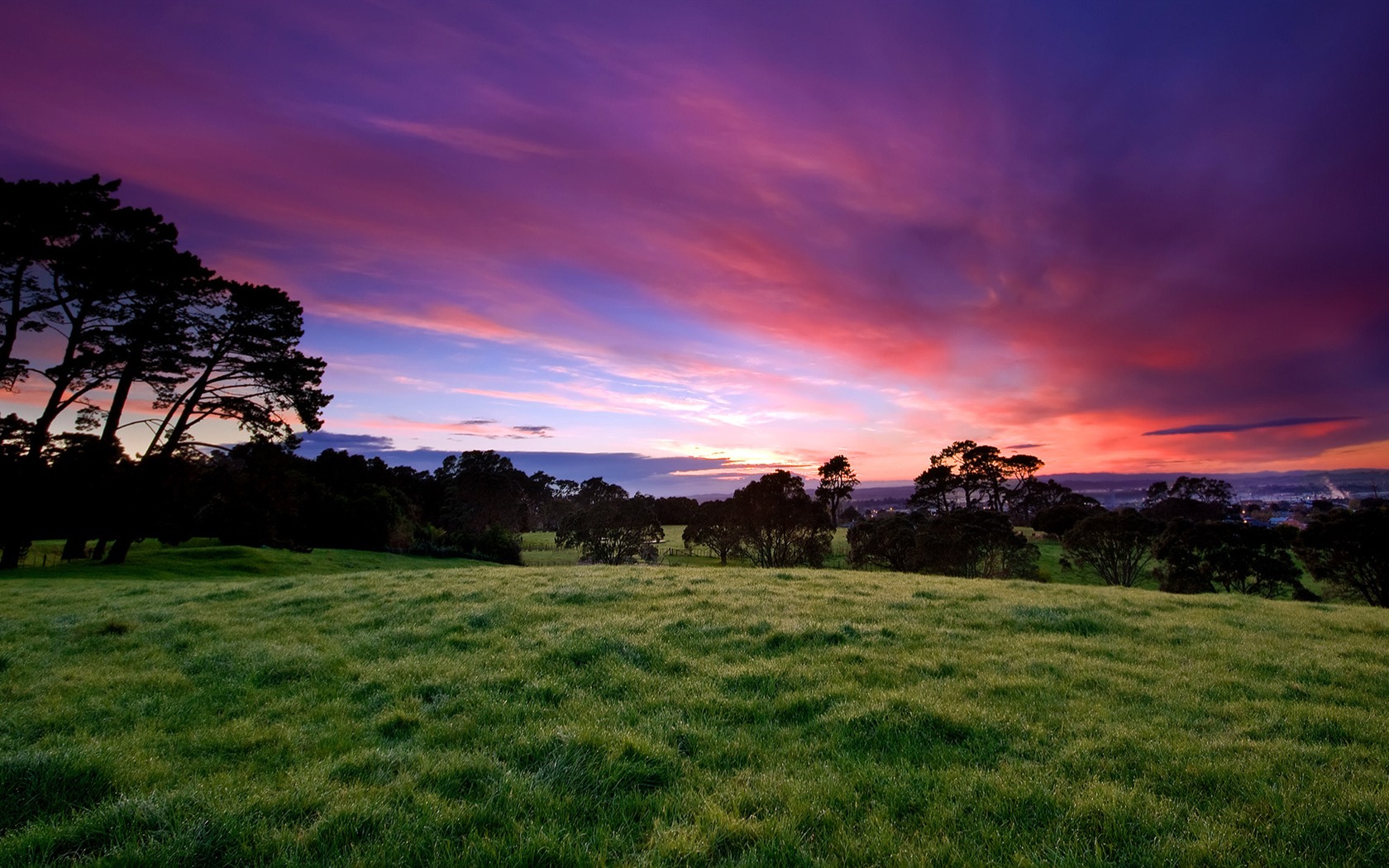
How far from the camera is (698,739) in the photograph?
6973 mm

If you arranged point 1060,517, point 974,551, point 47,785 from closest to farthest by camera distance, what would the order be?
point 47,785 < point 974,551 < point 1060,517

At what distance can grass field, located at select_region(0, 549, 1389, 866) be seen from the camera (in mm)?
4820

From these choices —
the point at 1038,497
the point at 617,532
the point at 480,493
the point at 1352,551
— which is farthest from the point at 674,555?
the point at 1038,497

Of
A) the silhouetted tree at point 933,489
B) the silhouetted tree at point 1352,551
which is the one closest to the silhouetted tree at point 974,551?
the silhouetted tree at point 1352,551

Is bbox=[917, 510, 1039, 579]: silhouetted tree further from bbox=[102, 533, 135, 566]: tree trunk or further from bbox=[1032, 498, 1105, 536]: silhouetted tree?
bbox=[102, 533, 135, 566]: tree trunk

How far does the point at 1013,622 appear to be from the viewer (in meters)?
13.6

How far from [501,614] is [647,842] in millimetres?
10265

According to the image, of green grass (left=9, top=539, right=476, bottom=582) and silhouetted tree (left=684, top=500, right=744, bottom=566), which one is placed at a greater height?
silhouetted tree (left=684, top=500, right=744, bottom=566)

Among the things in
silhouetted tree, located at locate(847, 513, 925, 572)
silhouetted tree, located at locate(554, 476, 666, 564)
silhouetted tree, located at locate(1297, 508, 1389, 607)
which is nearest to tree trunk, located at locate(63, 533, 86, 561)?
silhouetted tree, located at locate(554, 476, 666, 564)

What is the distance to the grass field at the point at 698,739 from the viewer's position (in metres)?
4.82

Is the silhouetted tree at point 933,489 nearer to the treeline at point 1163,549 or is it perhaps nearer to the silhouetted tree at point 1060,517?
the treeline at point 1163,549

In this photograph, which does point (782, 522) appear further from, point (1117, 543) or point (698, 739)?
point (698, 739)

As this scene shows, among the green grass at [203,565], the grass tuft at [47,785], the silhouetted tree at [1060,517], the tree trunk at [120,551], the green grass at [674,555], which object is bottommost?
the green grass at [674,555]

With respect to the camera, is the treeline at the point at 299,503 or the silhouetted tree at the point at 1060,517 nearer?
the treeline at the point at 299,503
